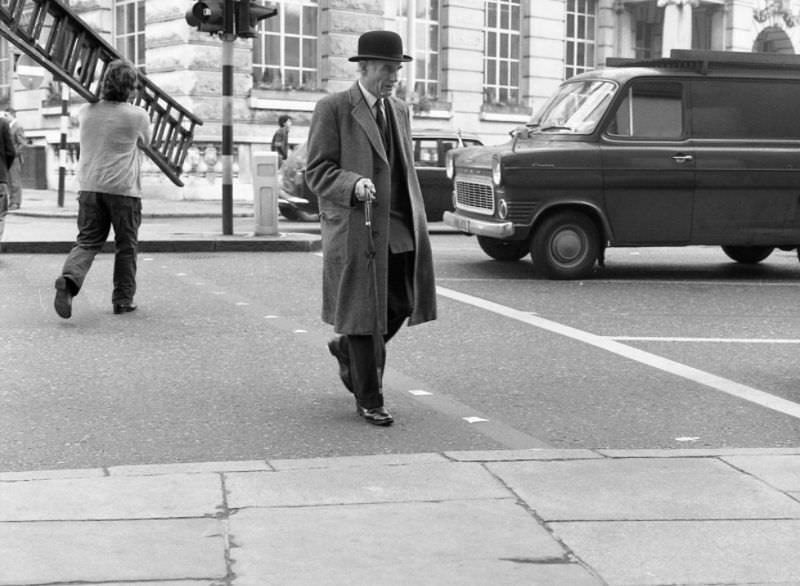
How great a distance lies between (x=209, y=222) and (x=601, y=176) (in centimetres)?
950

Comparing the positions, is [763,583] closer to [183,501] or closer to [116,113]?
[183,501]

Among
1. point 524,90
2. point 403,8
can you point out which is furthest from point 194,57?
point 524,90

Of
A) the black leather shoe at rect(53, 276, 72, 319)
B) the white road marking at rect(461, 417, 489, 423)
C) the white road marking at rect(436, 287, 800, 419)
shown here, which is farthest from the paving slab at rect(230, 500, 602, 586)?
the black leather shoe at rect(53, 276, 72, 319)

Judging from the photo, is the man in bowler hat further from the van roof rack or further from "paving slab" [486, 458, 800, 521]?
the van roof rack

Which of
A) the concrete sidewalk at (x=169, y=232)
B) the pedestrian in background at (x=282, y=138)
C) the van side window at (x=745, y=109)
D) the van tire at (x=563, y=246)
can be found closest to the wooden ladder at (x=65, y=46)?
the concrete sidewalk at (x=169, y=232)

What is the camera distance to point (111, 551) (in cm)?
405

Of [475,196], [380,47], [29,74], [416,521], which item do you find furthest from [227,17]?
[416,521]

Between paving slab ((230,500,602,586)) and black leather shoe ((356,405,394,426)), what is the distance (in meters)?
1.57

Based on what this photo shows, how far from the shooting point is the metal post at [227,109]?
14781mm

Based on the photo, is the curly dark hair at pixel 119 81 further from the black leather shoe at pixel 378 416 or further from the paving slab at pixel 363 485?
the paving slab at pixel 363 485

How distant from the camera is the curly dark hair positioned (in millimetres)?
9555

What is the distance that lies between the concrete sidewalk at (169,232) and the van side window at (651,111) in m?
4.10

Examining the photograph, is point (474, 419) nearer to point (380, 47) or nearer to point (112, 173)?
point (380, 47)

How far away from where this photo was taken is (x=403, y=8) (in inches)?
1158
